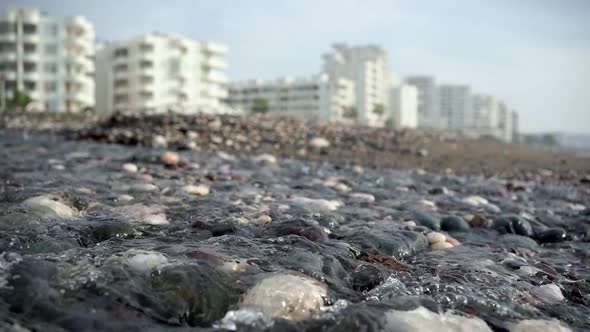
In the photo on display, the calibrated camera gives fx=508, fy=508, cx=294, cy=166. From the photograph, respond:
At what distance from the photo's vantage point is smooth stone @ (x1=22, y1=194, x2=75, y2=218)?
3.32m

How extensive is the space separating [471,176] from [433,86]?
163 metres

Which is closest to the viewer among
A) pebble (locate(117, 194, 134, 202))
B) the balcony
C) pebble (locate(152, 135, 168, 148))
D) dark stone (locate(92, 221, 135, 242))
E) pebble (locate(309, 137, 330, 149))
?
dark stone (locate(92, 221, 135, 242))

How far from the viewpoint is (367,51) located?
122000 mm

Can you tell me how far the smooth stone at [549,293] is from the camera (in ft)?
8.37

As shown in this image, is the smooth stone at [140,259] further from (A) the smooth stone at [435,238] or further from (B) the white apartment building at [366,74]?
(B) the white apartment building at [366,74]

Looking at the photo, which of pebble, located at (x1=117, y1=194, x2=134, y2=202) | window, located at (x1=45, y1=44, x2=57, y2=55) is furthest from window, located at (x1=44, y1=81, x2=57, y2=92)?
pebble, located at (x1=117, y1=194, x2=134, y2=202)

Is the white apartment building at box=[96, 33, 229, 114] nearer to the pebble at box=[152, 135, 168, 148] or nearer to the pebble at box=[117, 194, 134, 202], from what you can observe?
the pebble at box=[152, 135, 168, 148]

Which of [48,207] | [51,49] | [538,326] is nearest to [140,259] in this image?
[48,207]

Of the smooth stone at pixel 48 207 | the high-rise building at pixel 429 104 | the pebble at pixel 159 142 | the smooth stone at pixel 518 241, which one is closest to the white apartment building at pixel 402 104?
the high-rise building at pixel 429 104

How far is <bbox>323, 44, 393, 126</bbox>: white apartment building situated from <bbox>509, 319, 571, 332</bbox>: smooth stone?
93925 millimetres

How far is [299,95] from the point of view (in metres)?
91.1

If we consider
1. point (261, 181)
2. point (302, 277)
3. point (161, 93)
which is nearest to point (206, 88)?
point (161, 93)

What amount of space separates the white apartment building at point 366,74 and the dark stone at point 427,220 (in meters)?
91.6

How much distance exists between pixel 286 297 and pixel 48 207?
7.09ft
